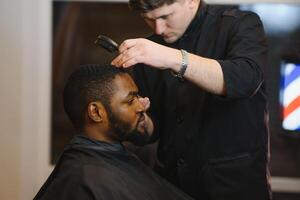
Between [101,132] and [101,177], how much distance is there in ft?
0.54

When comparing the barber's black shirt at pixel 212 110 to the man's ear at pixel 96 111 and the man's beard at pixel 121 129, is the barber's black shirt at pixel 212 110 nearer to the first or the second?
the man's beard at pixel 121 129

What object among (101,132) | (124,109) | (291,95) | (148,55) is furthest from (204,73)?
(291,95)

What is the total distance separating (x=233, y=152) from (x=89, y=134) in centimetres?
49

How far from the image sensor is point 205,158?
4.73ft

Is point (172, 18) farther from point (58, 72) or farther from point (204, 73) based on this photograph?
point (58, 72)

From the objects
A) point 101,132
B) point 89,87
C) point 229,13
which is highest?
point 229,13

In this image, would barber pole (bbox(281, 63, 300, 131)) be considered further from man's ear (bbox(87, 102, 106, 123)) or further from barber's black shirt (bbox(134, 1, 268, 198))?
man's ear (bbox(87, 102, 106, 123))

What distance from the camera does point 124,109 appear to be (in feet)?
4.12

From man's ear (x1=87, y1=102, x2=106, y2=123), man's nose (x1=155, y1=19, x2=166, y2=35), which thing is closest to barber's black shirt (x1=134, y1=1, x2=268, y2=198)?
man's nose (x1=155, y1=19, x2=166, y2=35)

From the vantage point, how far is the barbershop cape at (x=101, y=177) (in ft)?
3.71

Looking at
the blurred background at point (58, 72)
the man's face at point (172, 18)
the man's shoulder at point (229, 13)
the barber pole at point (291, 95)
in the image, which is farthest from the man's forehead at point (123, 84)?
the barber pole at point (291, 95)

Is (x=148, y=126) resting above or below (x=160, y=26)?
below

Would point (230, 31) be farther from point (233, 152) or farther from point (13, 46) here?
point (13, 46)

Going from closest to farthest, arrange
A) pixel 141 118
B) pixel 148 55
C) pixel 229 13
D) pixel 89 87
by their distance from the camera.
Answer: pixel 148 55, pixel 89 87, pixel 141 118, pixel 229 13
